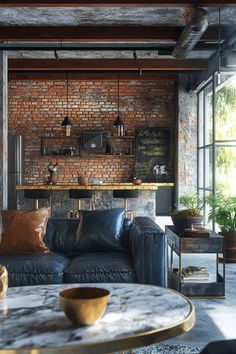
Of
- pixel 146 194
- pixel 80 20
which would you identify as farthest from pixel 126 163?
pixel 80 20

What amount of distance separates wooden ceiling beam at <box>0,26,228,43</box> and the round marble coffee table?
18.5 feet

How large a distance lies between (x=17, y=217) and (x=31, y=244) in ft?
1.00

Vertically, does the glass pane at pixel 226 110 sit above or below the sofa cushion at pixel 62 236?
above

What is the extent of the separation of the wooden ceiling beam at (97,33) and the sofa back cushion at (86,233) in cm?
363

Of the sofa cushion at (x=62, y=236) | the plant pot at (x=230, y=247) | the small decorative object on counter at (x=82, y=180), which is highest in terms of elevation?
the small decorative object on counter at (x=82, y=180)

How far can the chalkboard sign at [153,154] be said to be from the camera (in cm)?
1152

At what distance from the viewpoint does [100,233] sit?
4.52m

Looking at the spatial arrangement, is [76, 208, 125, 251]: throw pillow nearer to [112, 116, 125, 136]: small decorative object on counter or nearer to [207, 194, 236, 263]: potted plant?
[207, 194, 236, 263]: potted plant

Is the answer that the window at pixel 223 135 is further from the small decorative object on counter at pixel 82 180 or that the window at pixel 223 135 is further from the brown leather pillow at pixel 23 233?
the brown leather pillow at pixel 23 233

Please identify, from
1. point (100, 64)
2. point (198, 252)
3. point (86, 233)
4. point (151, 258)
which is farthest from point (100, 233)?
point (100, 64)

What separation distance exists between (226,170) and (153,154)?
129 inches

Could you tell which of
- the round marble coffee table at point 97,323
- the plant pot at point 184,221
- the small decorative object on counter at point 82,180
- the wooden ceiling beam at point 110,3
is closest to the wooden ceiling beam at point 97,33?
the wooden ceiling beam at point 110,3

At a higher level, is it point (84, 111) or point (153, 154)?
point (84, 111)

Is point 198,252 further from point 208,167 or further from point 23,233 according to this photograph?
point 208,167
